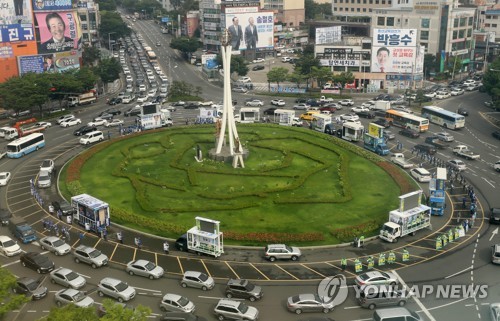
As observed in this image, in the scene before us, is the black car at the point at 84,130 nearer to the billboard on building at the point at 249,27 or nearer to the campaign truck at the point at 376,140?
the campaign truck at the point at 376,140

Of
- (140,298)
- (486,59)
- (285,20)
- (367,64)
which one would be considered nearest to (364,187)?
(140,298)

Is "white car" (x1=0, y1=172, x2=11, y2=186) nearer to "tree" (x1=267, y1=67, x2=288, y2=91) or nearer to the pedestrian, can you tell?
the pedestrian

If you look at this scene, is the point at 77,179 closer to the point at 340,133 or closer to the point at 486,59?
the point at 340,133

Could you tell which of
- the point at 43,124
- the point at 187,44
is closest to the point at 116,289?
the point at 43,124

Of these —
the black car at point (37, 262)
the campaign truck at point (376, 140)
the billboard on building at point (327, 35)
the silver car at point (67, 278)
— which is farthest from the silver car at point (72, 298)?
the billboard on building at point (327, 35)

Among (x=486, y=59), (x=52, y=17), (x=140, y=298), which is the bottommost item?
(x=140, y=298)

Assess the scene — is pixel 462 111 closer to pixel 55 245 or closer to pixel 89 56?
pixel 55 245
